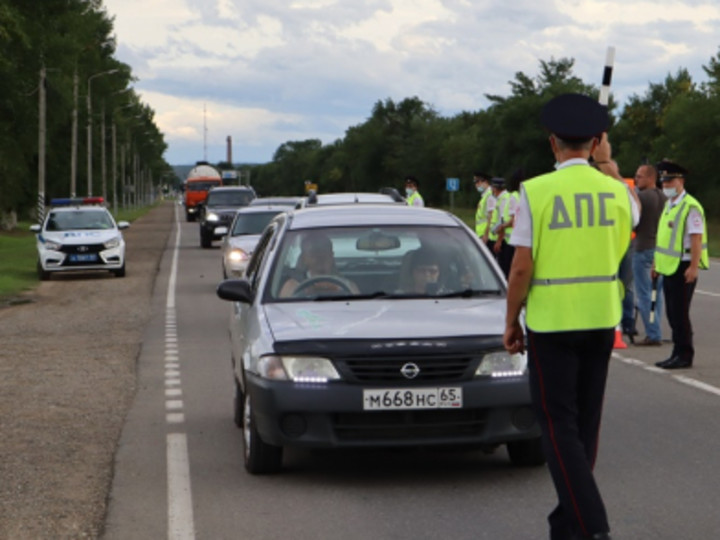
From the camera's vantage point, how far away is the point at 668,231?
44.5 feet

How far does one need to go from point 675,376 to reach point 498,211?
783 centimetres

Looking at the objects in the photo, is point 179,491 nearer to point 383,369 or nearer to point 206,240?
point 383,369

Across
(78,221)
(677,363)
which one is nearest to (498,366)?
(677,363)

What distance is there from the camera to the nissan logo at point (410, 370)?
24.8 feet

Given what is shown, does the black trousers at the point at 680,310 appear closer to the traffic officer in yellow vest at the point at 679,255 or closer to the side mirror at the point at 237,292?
the traffic officer in yellow vest at the point at 679,255

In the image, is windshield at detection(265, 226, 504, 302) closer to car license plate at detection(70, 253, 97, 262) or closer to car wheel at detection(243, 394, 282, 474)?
car wheel at detection(243, 394, 282, 474)

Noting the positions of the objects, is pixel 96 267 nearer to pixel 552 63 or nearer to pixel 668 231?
pixel 668 231

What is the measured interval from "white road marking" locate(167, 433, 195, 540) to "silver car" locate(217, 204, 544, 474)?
16.0 inches

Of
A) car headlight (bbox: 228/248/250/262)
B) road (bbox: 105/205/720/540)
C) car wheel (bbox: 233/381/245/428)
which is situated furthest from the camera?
car headlight (bbox: 228/248/250/262)

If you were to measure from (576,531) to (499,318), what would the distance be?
2.42m

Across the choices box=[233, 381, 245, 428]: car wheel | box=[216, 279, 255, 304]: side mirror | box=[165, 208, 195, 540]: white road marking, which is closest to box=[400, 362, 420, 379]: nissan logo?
box=[165, 208, 195, 540]: white road marking

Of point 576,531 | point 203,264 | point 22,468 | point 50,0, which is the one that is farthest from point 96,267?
point 576,531

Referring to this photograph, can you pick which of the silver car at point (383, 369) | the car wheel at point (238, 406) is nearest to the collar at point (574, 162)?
the silver car at point (383, 369)

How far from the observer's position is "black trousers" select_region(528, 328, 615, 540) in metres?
5.64
